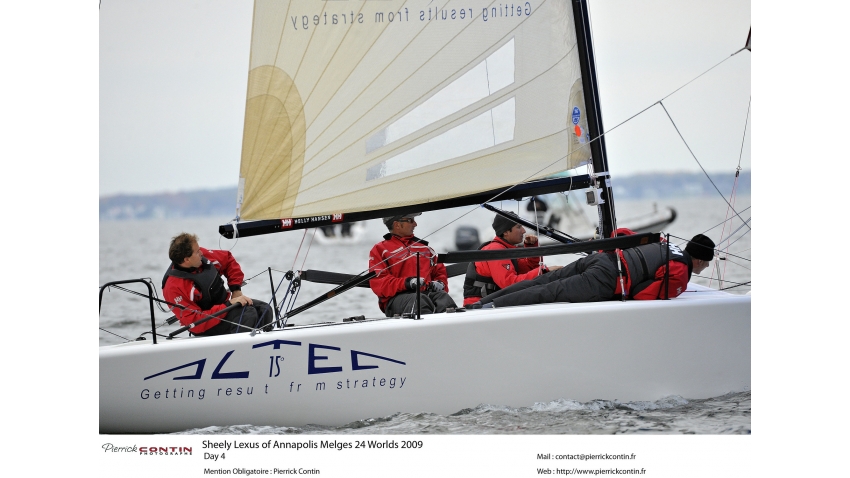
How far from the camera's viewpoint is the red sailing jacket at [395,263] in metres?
3.94

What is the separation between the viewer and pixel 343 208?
373 centimetres

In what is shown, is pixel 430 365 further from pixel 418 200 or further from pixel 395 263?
pixel 418 200

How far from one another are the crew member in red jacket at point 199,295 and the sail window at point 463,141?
2.81 ft

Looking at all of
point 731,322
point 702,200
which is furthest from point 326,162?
point 702,200

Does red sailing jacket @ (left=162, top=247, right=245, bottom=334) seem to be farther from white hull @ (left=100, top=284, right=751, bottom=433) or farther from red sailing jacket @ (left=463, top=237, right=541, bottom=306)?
red sailing jacket @ (left=463, top=237, right=541, bottom=306)

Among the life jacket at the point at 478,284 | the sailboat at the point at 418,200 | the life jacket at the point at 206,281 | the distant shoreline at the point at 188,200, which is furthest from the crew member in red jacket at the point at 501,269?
the distant shoreline at the point at 188,200

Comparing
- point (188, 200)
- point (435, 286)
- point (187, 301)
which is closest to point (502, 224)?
point (435, 286)

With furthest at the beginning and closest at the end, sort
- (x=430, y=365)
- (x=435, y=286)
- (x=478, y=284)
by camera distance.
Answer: (x=478, y=284)
(x=435, y=286)
(x=430, y=365)

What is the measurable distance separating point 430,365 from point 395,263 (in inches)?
25.9

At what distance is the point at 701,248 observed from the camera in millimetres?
3693

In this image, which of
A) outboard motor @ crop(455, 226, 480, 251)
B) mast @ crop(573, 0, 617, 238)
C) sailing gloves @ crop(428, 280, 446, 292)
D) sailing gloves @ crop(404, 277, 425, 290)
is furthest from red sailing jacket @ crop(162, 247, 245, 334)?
outboard motor @ crop(455, 226, 480, 251)

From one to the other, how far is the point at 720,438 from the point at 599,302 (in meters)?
0.75

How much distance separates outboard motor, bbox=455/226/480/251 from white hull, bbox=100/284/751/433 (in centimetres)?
1154
